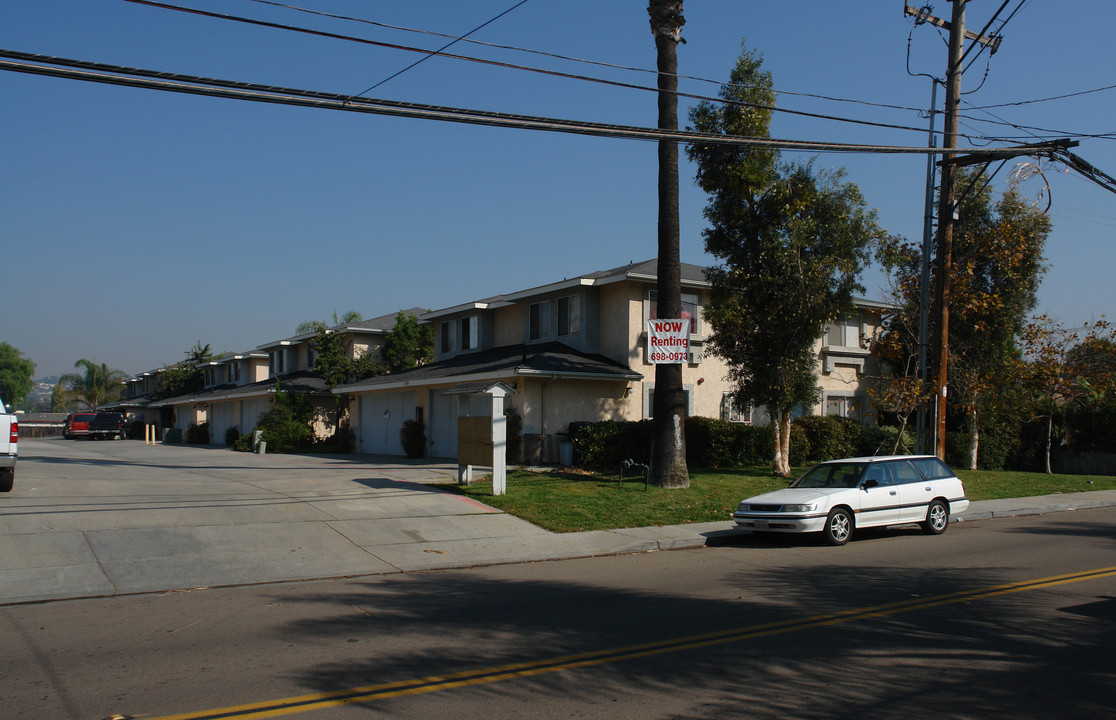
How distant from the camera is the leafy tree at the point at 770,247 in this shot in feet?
67.8

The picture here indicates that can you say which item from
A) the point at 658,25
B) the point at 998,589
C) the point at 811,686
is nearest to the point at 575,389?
the point at 658,25

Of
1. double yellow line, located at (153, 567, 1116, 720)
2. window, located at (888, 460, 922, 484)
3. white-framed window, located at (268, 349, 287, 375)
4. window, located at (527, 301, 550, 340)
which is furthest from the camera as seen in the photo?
white-framed window, located at (268, 349, 287, 375)

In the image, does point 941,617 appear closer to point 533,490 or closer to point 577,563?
point 577,563

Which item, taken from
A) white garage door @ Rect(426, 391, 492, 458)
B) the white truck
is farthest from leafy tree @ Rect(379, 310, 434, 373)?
the white truck

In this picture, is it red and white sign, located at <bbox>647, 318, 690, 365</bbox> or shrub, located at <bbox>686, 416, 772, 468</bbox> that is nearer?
red and white sign, located at <bbox>647, 318, 690, 365</bbox>

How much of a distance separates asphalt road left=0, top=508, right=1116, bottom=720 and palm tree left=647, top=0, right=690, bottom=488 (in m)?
6.99

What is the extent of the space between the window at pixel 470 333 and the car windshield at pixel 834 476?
18.9 m

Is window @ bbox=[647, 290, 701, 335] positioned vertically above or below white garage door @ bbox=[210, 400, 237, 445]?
above

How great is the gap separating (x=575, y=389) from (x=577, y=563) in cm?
1323

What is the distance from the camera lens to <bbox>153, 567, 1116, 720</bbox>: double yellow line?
18.6ft

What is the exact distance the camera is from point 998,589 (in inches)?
378

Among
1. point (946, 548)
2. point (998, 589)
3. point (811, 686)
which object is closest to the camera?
point (811, 686)

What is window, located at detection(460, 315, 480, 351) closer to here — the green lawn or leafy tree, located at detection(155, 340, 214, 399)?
the green lawn

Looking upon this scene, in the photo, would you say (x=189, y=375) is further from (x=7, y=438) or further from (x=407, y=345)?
(x=7, y=438)
